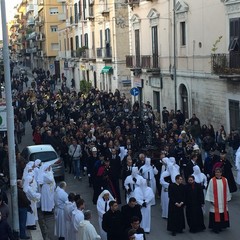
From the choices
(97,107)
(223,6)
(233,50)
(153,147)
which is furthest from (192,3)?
(153,147)

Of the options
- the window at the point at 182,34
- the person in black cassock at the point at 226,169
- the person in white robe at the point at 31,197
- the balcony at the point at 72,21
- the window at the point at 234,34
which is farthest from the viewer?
the balcony at the point at 72,21

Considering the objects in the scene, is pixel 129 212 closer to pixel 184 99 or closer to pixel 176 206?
pixel 176 206

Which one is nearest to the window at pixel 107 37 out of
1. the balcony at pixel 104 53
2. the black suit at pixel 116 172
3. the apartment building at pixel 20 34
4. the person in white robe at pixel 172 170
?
the balcony at pixel 104 53

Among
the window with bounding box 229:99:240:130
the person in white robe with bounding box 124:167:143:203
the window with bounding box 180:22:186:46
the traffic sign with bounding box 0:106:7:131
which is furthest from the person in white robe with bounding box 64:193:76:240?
the window with bounding box 180:22:186:46

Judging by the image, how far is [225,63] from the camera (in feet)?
80.5

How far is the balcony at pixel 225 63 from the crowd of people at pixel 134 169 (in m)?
2.28

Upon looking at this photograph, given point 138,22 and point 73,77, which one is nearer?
point 138,22

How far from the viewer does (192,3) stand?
92.7 feet

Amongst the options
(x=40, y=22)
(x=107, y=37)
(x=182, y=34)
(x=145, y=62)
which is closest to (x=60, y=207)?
(x=182, y=34)

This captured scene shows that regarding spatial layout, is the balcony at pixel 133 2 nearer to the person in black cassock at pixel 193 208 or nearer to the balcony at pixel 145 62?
the balcony at pixel 145 62

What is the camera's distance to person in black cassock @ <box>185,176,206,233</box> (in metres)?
13.8

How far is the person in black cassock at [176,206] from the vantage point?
1362 centimetres

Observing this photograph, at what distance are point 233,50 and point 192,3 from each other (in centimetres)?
507

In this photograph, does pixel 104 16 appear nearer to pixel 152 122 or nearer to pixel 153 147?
pixel 152 122
